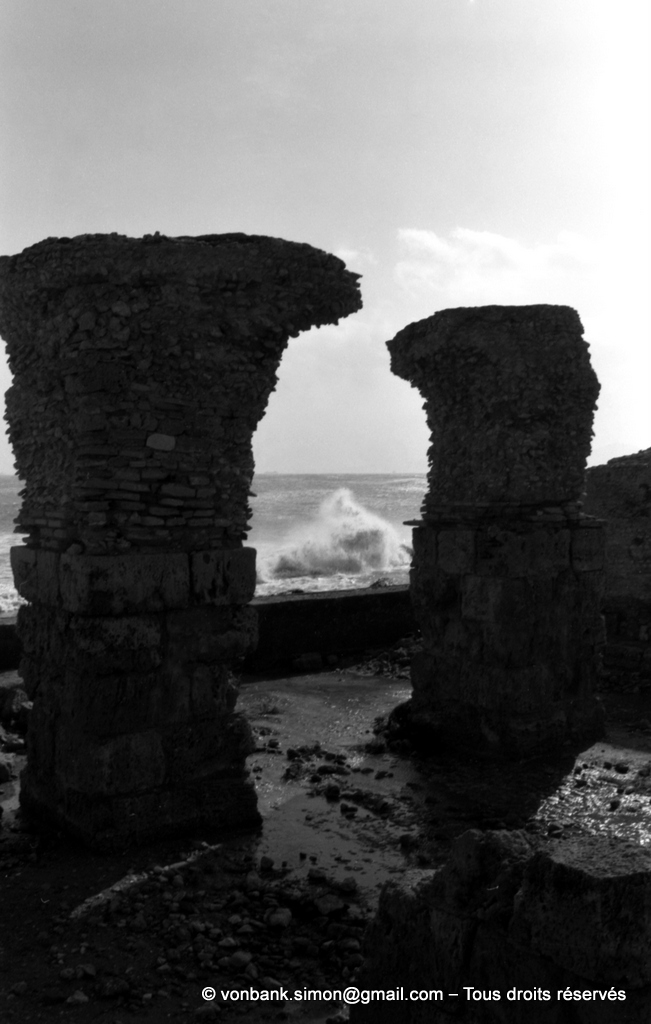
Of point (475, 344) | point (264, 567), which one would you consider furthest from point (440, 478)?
point (264, 567)

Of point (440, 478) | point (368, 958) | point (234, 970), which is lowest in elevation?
point (234, 970)

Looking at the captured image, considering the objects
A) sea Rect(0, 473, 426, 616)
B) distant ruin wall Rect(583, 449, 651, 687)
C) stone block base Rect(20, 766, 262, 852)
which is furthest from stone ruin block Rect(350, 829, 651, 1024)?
sea Rect(0, 473, 426, 616)

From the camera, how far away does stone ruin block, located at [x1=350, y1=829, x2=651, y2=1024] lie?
113 inches

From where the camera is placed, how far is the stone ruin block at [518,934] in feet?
9.43

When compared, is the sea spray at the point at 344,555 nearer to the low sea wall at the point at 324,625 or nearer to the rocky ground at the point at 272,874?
the low sea wall at the point at 324,625

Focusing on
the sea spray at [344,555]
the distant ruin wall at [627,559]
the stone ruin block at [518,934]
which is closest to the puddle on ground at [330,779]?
the stone ruin block at [518,934]

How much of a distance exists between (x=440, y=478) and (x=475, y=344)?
1.28m

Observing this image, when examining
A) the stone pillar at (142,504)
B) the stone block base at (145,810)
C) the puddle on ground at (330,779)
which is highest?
the stone pillar at (142,504)

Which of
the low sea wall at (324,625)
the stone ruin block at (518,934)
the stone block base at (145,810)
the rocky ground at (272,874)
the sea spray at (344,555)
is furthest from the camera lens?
the sea spray at (344,555)

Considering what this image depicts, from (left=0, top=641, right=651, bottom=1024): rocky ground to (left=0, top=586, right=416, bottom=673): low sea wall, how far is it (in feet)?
8.53

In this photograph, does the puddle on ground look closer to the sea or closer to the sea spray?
the sea

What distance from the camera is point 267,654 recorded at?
11.2 metres

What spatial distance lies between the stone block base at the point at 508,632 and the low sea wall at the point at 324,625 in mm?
3030

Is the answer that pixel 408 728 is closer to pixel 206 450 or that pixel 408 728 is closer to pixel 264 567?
pixel 206 450
